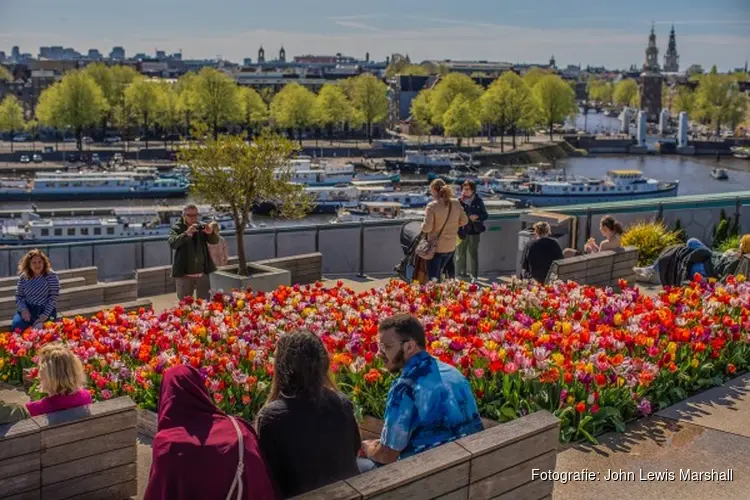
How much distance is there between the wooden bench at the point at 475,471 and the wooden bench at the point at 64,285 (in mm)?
9165

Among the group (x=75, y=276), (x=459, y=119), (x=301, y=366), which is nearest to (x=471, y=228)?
(x=75, y=276)

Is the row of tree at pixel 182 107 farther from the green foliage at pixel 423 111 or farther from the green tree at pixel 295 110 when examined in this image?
the green foliage at pixel 423 111

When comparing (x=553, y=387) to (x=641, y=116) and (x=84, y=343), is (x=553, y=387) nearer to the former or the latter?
(x=84, y=343)

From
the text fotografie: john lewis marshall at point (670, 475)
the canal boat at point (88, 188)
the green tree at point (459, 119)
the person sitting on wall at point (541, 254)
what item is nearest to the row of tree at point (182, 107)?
the green tree at point (459, 119)

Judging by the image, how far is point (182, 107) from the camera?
10156 cm

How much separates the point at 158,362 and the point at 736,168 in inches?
4384

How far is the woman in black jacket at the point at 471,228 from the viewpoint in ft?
43.7

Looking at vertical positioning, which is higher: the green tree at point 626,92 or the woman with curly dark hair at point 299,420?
the green tree at point 626,92

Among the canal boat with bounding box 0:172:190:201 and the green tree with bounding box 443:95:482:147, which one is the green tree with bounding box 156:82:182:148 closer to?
the canal boat with bounding box 0:172:190:201

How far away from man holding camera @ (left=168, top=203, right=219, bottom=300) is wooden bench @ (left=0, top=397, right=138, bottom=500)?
6.32m

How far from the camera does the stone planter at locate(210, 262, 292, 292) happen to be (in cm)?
1275

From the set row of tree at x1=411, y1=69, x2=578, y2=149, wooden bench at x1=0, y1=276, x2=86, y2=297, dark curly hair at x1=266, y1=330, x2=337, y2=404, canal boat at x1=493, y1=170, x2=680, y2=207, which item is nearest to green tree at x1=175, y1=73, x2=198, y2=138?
row of tree at x1=411, y1=69, x2=578, y2=149

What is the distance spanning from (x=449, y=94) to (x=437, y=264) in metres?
103

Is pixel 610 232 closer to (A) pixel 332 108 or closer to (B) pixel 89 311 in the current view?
(B) pixel 89 311
